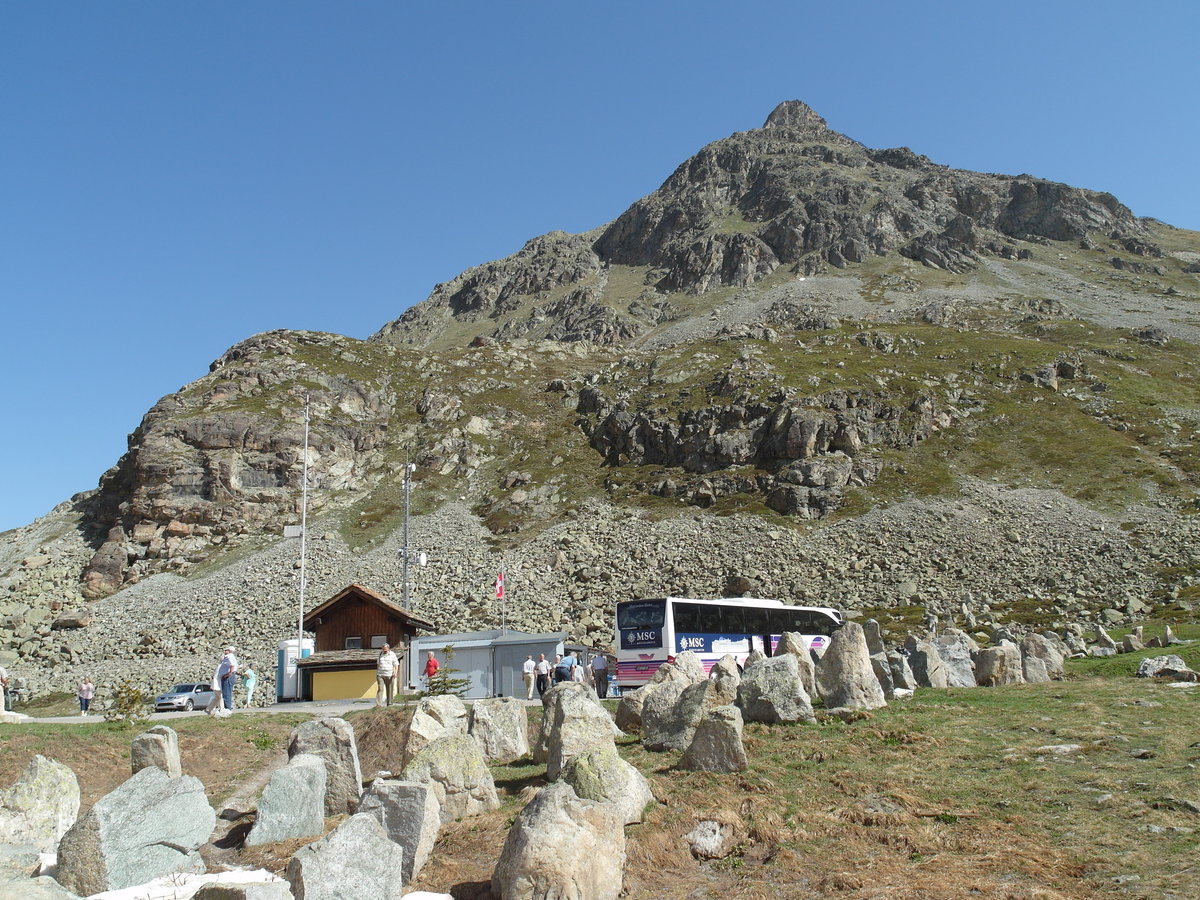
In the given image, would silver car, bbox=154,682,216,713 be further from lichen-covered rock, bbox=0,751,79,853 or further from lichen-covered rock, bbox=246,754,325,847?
lichen-covered rock, bbox=246,754,325,847

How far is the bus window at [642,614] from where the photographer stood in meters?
39.5

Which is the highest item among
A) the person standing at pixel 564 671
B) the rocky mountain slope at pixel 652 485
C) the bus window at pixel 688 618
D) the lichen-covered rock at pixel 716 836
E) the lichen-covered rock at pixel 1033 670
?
the rocky mountain slope at pixel 652 485

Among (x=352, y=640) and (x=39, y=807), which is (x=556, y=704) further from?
(x=352, y=640)

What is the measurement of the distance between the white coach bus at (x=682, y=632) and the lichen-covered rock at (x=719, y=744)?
913 inches

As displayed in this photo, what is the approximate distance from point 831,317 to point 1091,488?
7750 centimetres

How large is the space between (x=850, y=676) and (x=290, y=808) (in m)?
12.4

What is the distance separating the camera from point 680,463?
106m

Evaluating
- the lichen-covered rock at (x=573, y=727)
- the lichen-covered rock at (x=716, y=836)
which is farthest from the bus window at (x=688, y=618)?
the lichen-covered rock at (x=716, y=836)

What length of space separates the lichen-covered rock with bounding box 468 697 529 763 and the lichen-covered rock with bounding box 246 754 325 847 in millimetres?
5669

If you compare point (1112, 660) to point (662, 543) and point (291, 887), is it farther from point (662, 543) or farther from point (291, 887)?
point (662, 543)

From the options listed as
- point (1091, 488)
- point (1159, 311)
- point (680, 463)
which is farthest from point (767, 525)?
point (1159, 311)

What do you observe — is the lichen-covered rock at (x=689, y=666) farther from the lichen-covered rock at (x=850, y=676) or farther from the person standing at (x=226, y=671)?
the person standing at (x=226, y=671)

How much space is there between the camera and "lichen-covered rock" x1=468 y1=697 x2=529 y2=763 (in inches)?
771

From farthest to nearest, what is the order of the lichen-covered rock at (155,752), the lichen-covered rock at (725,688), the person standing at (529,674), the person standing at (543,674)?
the person standing at (543,674) → the person standing at (529,674) → the lichen-covered rock at (725,688) → the lichen-covered rock at (155,752)
